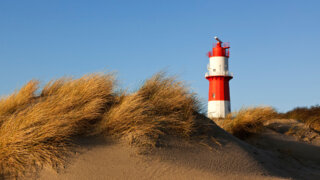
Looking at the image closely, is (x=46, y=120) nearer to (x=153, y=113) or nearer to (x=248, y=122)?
(x=153, y=113)

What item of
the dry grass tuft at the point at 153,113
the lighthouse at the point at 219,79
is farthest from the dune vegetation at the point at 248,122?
the lighthouse at the point at 219,79

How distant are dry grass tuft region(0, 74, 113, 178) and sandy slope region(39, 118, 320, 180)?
0.98 feet

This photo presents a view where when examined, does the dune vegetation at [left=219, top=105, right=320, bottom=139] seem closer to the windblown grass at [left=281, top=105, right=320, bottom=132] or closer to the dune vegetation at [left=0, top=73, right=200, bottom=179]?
the windblown grass at [left=281, top=105, right=320, bottom=132]

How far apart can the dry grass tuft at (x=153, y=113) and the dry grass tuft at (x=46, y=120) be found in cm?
41

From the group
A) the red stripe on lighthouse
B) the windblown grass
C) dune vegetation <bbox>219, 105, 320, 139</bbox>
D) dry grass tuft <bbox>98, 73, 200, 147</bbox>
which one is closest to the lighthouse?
the red stripe on lighthouse

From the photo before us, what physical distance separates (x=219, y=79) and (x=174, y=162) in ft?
55.1

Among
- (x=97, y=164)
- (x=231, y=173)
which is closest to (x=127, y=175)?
(x=97, y=164)

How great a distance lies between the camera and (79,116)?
5.71m

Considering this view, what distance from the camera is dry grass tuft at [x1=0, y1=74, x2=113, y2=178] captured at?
5102mm

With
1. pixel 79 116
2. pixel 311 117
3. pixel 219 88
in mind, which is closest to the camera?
pixel 79 116

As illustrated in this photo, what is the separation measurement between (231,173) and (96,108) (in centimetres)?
279

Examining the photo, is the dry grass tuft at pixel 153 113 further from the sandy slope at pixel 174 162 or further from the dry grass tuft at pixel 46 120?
the dry grass tuft at pixel 46 120

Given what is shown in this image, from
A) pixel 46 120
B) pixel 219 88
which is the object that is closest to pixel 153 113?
pixel 46 120

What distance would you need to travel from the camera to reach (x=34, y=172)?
5016mm
